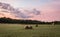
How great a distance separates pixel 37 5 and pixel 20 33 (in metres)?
0.82

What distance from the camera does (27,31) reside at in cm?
379

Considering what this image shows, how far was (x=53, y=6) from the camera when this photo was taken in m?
3.86

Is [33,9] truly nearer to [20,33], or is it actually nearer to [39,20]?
[39,20]

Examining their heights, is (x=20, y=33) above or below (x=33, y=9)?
below

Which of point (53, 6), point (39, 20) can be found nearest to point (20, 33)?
point (39, 20)

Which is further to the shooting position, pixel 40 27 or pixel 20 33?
pixel 40 27

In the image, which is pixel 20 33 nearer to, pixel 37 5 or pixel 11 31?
pixel 11 31

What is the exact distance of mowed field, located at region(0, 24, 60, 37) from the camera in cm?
366

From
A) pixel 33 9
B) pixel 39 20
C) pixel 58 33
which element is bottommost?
pixel 58 33

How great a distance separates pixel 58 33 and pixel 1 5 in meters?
1.57

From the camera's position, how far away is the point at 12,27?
381 centimetres

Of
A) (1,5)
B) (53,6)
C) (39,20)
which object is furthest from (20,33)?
(53,6)

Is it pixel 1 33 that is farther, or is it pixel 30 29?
pixel 30 29

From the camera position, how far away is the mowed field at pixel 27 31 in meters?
3.66
